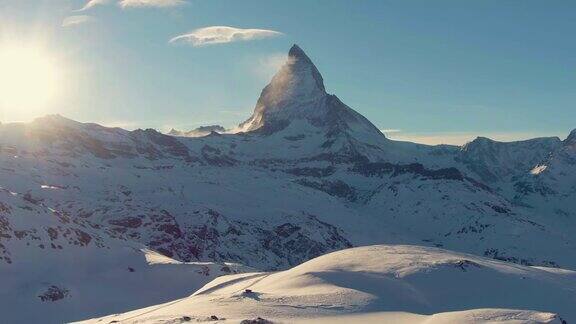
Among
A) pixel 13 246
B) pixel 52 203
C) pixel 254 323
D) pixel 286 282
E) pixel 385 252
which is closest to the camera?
pixel 254 323

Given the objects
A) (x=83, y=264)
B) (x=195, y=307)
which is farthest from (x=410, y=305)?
(x=83, y=264)

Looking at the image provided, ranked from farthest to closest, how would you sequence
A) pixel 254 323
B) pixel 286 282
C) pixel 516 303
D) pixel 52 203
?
pixel 52 203
pixel 286 282
pixel 516 303
pixel 254 323

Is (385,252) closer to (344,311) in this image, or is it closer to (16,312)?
(344,311)

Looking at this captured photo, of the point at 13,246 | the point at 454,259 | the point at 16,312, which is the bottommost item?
the point at 16,312

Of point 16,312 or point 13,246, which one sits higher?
point 13,246

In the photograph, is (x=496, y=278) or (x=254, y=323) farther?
(x=496, y=278)

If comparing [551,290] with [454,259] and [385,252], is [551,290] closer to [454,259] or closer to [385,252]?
[454,259]

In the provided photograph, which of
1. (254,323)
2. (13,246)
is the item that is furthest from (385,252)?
(13,246)
